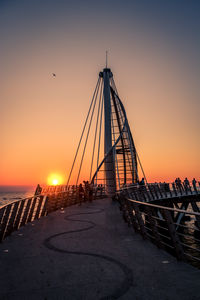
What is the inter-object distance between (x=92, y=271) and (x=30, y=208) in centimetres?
787

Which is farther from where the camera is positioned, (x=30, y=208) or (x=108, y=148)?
(x=108, y=148)

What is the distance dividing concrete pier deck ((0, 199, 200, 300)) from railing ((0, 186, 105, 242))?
0.78 m

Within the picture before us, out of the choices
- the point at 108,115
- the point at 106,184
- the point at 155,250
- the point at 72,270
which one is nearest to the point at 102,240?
the point at 155,250

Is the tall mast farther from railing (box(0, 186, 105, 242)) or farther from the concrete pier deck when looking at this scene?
the concrete pier deck

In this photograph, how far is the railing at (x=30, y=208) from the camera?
6.93 meters

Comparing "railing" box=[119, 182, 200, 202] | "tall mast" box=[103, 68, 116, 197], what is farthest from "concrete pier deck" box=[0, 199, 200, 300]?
"tall mast" box=[103, 68, 116, 197]

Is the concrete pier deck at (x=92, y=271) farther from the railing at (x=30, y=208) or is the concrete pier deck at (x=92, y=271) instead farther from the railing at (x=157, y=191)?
the railing at (x=157, y=191)

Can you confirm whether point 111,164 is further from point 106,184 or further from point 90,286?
point 90,286

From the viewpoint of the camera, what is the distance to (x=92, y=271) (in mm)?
4051

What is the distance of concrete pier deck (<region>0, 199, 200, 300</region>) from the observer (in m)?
3.19

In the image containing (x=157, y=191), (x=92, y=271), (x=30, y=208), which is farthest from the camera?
(x=157, y=191)

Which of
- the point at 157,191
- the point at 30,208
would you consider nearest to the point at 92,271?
the point at 30,208

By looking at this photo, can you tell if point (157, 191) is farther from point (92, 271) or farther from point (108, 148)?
point (92, 271)

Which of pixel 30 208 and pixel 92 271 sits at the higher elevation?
pixel 30 208
